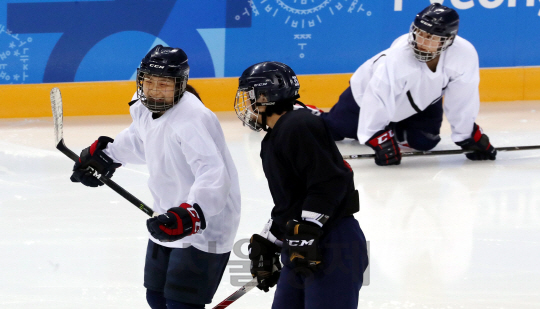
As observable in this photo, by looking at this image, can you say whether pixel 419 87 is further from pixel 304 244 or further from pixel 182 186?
pixel 304 244

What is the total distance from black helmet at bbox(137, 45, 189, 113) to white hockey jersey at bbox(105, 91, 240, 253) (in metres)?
0.04

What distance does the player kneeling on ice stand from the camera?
A: 5.77ft

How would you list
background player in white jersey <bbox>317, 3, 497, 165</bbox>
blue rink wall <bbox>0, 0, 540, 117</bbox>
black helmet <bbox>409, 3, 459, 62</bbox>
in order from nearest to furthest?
black helmet <bbox>409, 3, 459, 62</bbox>
background player in white jersey <bbox>317, 3, 497, 165</bbox>
blue rink wall <bbox>0, 0, 540, 117</bbox>

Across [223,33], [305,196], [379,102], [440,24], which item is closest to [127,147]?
[305,196]

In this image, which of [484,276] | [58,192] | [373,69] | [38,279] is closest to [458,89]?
[373,69]

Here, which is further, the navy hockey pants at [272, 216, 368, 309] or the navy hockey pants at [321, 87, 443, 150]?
the navy hockey pants at [321, 87, 443, 150]

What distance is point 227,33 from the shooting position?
571 centimetres

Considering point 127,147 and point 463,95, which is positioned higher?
point 127,147

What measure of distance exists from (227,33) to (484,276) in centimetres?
357

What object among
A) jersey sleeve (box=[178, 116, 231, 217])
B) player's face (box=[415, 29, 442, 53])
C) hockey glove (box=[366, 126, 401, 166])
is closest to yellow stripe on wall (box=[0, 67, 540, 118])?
hockey glove (box=[366, 126, 401, 166])

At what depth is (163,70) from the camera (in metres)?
1.97

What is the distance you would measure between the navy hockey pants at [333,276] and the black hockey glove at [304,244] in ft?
0.14

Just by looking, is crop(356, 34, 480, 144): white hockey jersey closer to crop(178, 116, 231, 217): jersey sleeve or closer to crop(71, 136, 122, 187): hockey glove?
crop(71, 136, 122, 187): hockey glove

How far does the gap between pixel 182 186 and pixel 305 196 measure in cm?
38
